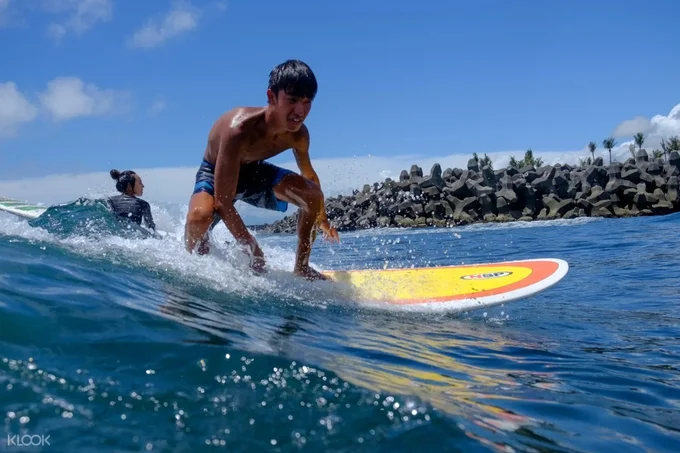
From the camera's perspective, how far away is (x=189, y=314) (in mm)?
3033

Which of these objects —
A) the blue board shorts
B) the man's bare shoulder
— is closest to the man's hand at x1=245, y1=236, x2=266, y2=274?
the blue board shorts

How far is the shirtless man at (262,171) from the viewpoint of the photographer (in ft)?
14.0

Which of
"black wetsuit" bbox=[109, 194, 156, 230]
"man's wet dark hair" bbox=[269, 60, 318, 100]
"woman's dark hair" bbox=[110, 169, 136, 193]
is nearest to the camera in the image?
"man's wet dark hair" bbox=[269, 60, 318, 100]

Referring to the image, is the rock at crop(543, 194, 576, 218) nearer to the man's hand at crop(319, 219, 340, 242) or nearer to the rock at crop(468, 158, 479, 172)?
the rock at crop(468, 158, 479, 172)

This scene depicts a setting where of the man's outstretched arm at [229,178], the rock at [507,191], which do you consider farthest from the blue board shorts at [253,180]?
the rock at [507,191]

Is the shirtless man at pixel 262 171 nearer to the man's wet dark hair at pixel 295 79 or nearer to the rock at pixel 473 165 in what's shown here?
the man's wet dark hair at pixel 295 79

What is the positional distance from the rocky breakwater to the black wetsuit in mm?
21043

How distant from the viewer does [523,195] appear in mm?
27016

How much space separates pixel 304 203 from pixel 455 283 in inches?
59.5

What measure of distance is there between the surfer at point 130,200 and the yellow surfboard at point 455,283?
2478mm

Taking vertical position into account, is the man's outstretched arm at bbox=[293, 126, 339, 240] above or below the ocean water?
above

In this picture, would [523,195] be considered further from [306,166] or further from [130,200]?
[306,166]

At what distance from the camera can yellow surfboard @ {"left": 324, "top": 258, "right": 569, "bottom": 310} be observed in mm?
4750

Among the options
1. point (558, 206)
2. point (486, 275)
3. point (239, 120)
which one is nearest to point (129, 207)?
point (239, 120)
